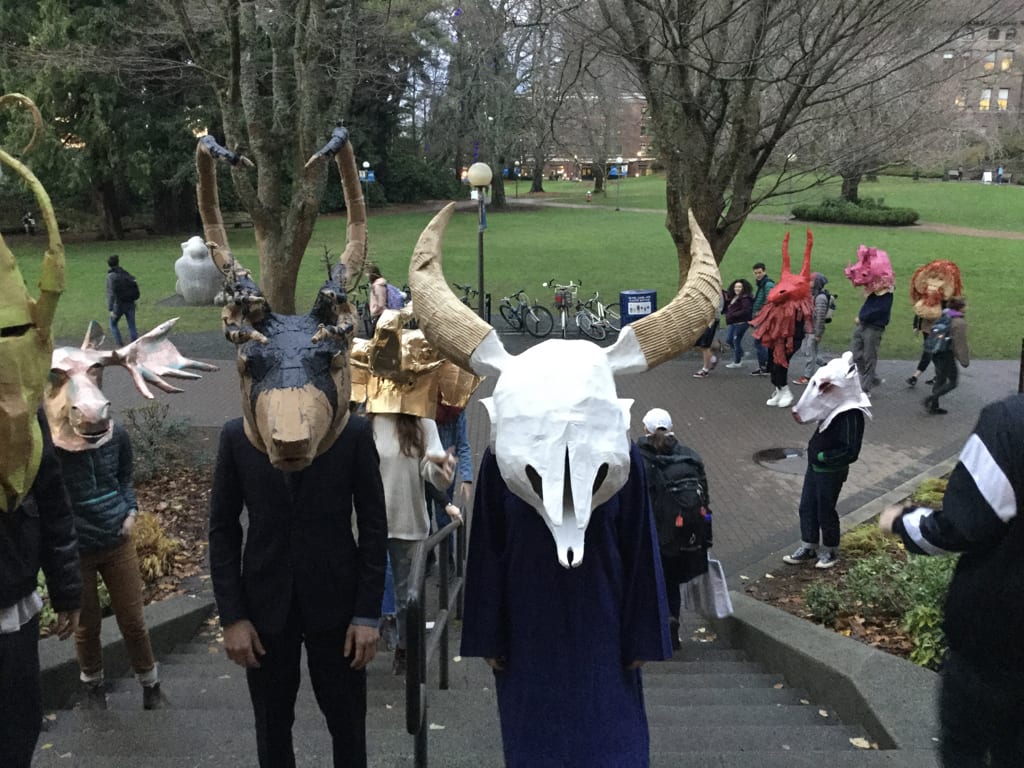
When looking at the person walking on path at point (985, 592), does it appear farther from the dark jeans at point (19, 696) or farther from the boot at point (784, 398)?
the boot at point (784, 398)

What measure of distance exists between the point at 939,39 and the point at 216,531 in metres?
11.7

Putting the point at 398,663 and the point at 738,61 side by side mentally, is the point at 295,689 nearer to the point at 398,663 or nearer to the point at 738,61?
the point at 398,663

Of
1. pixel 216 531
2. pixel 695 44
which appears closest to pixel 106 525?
pixel 216 531

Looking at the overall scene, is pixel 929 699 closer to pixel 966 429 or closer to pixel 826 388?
pixel 826 388

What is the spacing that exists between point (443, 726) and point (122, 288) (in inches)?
489

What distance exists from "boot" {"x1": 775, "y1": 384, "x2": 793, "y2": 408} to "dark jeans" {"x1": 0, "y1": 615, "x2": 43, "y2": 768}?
9384mm

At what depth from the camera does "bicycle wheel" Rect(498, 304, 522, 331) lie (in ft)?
51.0

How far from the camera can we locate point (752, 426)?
10195mm

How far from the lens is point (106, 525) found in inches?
148

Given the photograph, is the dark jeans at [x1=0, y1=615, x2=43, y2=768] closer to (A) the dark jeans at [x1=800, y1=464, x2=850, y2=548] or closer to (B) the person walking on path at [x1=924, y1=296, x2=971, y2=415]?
(A) the dark jeans at [x1=800, y1=464, x2=850, y2=548]

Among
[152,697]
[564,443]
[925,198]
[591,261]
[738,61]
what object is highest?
[738,61]

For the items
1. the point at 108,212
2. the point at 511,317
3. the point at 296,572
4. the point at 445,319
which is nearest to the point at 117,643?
the point at 296,572

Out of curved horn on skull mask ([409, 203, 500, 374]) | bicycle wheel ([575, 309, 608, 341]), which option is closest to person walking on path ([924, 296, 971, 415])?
bicycle wheel ([575, 309, 608, 341])

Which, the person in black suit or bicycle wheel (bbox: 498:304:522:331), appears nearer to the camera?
the person in black suit
